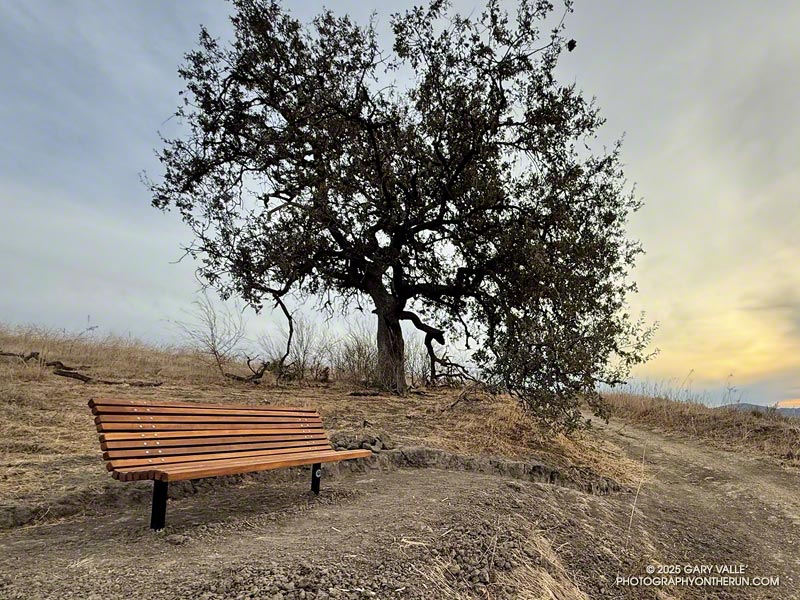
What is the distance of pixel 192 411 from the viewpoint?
13.1 feet

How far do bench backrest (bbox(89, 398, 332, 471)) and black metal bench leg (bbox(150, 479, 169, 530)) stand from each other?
7.1 inches

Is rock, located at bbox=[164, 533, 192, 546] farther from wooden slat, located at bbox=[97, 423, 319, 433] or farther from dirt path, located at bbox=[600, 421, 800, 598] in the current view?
dirt path, located at bbox=[600, 421, 800, 598]

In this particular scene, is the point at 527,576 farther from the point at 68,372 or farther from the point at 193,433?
the point at 68,372

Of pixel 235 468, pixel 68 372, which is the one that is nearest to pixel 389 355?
pixel 68 372

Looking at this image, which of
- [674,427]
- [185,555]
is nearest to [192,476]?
[185,555]

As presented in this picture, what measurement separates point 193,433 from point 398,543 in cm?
184

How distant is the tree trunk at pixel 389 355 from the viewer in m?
10.2

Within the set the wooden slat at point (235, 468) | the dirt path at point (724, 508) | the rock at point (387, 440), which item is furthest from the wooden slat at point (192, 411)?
the dirt path at point (724, 508)

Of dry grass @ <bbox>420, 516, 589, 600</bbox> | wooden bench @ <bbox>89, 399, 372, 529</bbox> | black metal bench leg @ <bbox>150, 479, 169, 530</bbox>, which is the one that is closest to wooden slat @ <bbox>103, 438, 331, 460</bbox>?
wooden bench @ <bbox>89, 399, 372, 529</bbox>

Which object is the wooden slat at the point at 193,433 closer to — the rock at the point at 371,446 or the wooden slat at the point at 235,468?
the wooden slat at the point at 235,468

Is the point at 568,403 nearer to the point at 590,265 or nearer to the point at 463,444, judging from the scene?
the point at 463,444

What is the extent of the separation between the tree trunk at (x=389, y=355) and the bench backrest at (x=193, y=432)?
4997mm

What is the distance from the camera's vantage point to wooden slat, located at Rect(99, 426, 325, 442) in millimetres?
3287

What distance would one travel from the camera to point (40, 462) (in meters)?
4.47
